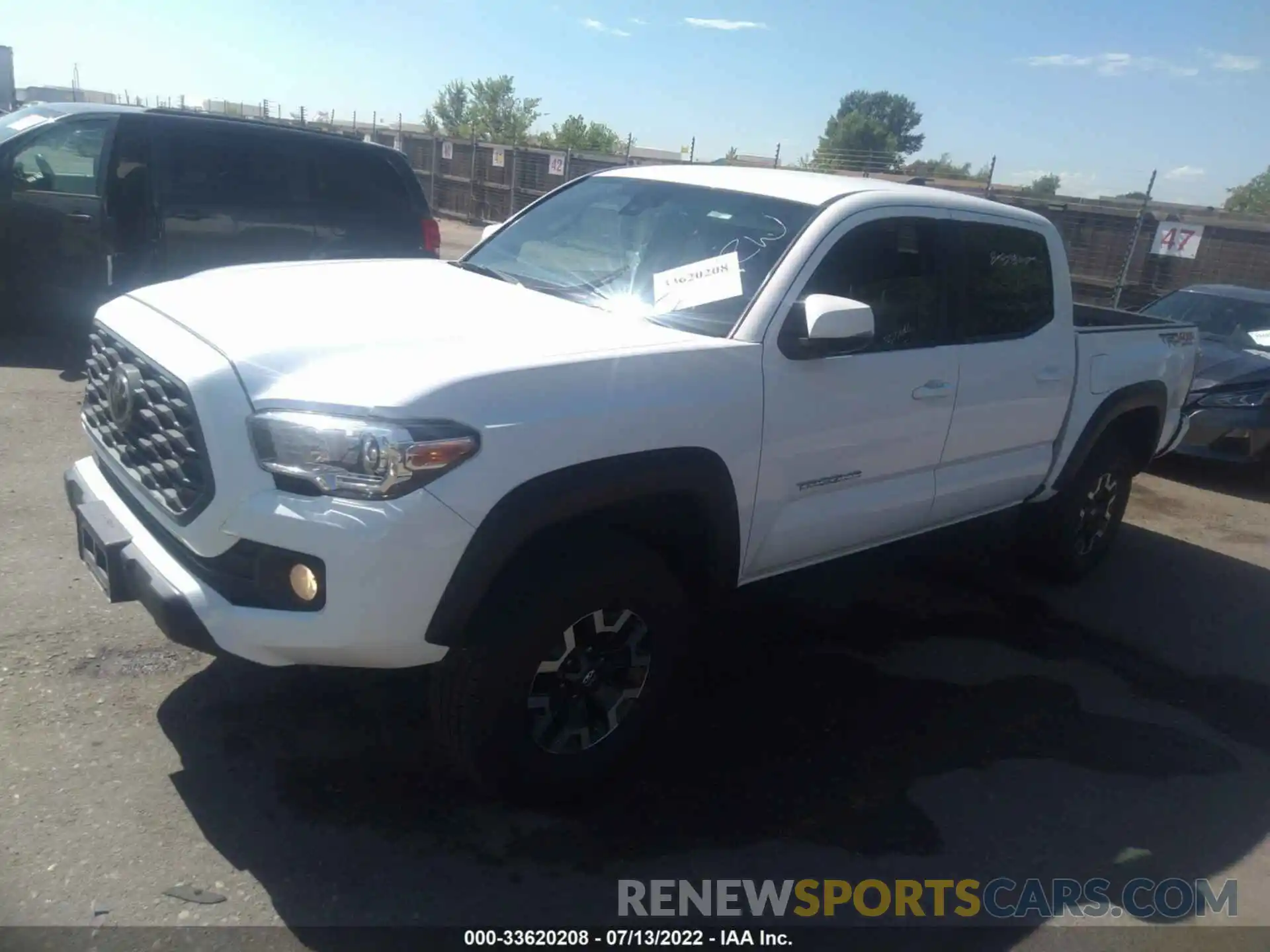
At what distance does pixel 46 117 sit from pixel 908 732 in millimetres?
7647

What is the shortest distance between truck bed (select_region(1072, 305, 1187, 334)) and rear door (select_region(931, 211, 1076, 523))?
79 cm

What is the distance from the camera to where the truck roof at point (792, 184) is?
12.4 feet

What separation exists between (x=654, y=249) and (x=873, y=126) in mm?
87346

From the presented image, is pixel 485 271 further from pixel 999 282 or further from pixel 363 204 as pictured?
pixel 363 204

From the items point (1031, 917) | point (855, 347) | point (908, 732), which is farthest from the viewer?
point (908, 732)

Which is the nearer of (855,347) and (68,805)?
(68,805)

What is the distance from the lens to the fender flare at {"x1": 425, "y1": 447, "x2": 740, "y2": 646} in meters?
2.57

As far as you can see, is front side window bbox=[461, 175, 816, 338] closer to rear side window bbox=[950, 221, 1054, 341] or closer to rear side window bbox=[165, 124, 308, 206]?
rear side window bbox=[950, 221, 1054, 341]

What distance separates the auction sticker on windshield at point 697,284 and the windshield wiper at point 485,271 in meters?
0.66

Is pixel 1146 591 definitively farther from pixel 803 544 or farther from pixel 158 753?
pixel 158 753

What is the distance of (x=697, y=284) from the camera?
345 cm

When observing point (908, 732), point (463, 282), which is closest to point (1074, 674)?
point (908, 732)

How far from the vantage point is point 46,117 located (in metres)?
7.64

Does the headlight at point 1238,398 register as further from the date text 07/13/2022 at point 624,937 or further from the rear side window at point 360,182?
the date text 07/13/2022 at point 624,937
